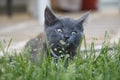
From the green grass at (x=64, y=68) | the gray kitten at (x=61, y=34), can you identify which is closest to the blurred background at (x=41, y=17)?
the gray kitten at (x=61, y=34)

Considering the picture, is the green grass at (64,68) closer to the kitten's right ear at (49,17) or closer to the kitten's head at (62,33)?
the kitten's head at (62,33)

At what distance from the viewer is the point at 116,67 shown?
286 cm

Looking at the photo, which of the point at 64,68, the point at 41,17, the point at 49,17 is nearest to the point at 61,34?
A: the point at 49,17

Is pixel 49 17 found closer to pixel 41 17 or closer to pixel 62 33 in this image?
pixel 62 33

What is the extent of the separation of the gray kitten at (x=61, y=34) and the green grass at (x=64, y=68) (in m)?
0.15

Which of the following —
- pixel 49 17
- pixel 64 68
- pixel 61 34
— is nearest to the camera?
pixel 64 68

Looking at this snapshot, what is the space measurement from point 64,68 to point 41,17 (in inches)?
161

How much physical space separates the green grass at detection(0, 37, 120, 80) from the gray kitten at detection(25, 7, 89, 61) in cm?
15

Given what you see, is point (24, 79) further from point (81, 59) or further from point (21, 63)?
point (81, 59)

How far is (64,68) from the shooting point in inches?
109

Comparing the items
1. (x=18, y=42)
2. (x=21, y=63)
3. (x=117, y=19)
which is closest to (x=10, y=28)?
(x=18, y=42)

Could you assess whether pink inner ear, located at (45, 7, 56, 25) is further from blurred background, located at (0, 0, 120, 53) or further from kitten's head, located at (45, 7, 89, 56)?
blurred background, located at (0, 0, 120, 53)

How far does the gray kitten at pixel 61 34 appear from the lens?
10.3ft

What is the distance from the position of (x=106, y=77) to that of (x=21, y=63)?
0.54 meters
